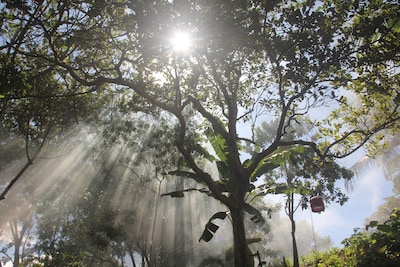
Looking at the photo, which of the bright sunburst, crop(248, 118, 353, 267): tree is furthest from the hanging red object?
the bright sunburst

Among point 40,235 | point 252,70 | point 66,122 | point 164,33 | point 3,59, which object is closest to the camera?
point 3,59

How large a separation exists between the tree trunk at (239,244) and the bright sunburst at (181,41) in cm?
502

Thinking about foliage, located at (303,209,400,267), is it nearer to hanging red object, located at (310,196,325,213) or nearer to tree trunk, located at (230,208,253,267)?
hanging red object, located at (310,196,325,213)

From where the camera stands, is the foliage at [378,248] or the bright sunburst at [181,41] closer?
the foliage at [378,248]

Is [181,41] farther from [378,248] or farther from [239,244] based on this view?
[378,248]

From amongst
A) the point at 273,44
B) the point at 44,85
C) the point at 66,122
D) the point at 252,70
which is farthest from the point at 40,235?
the point at 273,44

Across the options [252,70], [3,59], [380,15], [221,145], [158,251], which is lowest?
[158,251]

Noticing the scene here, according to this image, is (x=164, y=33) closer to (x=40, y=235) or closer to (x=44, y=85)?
(x=44, y=85)

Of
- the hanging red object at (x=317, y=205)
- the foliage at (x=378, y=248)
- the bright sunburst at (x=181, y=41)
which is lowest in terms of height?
the foliage at (x=378, y=248)

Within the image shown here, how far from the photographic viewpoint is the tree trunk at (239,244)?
7285mm

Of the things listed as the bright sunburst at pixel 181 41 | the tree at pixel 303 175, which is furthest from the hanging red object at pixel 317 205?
the bright sunburst at pixel 181 41

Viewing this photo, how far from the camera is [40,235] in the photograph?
2372cm

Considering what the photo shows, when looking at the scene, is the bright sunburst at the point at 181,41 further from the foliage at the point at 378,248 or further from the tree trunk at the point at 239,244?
the foliage at the point at 378,248

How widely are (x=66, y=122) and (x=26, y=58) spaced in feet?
9.86
